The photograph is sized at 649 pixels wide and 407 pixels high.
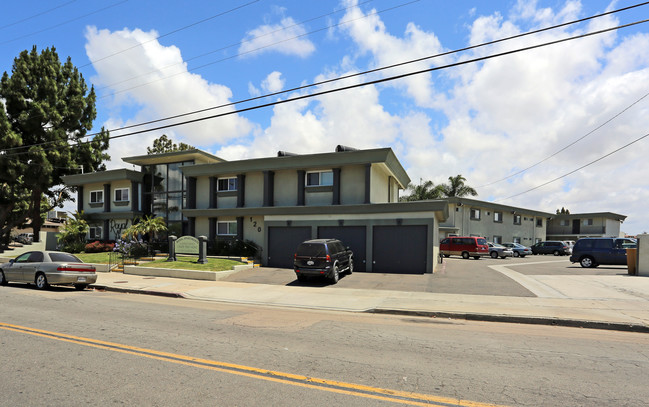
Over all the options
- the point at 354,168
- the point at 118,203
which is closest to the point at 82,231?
the point at 118,203

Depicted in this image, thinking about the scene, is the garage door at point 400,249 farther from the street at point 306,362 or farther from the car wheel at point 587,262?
the car wheel at point 587,262

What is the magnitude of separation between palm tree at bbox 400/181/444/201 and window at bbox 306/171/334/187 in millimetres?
23839

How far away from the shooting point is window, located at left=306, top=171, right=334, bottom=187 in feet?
75.4

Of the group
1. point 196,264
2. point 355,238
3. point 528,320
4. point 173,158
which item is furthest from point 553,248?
point 173,158

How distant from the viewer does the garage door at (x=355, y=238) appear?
20.4 meters

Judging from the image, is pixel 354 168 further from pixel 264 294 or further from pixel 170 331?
pixel 170 331

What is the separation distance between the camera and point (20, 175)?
3369 centimetres

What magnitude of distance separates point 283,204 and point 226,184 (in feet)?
16.2

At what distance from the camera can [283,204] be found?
24.2 metres

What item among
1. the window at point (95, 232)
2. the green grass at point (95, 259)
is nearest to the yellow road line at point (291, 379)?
the green grass at point (95, 259)

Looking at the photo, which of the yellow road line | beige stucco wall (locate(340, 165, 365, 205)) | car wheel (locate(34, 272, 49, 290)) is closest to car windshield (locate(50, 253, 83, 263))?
car wheel (locate(34, 272, 49, 290))

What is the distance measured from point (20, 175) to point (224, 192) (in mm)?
22055

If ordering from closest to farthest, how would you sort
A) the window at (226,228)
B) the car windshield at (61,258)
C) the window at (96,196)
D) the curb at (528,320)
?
the curb at (528,320) < the car windshield at (61,258) < the window at (226,228) < the window at (96,196)

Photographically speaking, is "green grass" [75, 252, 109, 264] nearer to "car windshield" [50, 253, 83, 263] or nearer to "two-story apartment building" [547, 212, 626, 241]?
"car windshield" [50, 253, 83, 263]
